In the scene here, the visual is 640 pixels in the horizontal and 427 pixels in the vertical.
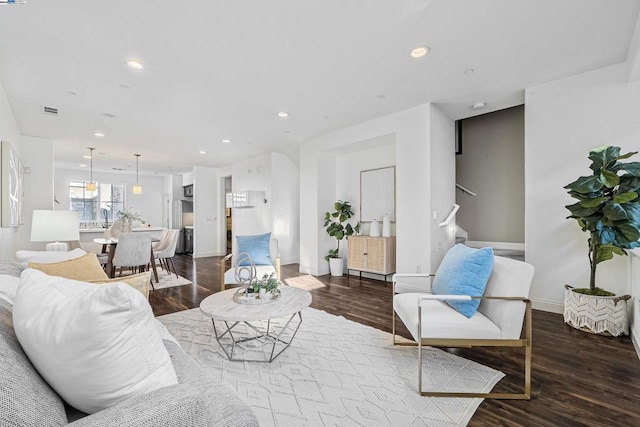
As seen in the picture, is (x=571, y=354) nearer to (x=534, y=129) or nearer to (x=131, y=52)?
(x=534, y=129)

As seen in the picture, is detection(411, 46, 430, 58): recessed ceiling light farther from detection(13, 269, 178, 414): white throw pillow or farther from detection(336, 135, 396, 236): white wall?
detection(13, 269, 178, 414): white throw pillow

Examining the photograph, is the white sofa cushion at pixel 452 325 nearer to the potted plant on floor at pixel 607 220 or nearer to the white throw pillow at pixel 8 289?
the potted plant on floor at pixel 607 220

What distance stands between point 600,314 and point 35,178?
8.46 meters

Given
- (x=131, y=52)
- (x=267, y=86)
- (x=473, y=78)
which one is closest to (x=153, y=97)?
(x=131, y=52)

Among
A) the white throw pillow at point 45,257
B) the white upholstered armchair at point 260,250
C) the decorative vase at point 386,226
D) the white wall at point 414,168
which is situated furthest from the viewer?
the decorative vase at point 386,226

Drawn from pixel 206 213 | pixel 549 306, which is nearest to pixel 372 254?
pixel 549 306

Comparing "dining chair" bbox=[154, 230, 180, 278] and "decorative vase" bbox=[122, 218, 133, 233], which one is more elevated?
"decorative vase" bbox=[122, 218, 133, 233]

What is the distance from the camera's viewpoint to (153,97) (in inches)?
147

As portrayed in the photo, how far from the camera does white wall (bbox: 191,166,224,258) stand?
836cm

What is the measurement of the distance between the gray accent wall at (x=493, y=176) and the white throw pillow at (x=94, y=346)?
533 cm

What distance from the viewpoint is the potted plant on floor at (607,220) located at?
2619 mm

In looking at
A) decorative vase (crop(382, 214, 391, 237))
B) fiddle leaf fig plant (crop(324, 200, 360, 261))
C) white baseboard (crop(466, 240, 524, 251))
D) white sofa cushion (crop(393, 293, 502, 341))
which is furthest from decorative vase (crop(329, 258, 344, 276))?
white sofa cushion (crop(393, 293, 502, 341))

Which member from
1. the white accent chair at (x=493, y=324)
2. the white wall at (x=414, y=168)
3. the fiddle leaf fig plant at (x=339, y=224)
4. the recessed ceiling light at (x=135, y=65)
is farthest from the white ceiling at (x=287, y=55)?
the white accent chair at (x=493, y=324)

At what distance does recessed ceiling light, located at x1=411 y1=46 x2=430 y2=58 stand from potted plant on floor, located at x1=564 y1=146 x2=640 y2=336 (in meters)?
1.86
